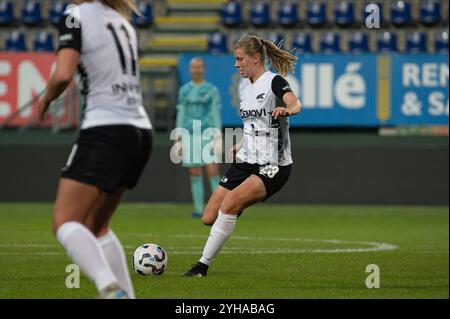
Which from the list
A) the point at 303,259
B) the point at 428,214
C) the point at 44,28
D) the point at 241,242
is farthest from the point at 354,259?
the point at 44,28

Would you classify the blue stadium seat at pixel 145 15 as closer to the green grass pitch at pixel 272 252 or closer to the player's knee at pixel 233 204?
the green grass pitch at pixel 272 252

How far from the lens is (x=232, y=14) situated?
24.3 m

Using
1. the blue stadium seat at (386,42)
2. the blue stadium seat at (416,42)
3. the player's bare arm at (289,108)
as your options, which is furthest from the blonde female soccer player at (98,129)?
the blue stadium seat at (416,42)

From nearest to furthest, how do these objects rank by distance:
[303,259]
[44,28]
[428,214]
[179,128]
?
[303,259], [179,128], [428,214], [44,28]

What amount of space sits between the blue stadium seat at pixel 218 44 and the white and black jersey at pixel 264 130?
1327cm

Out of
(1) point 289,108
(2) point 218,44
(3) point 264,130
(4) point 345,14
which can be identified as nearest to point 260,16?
(2) point 218,44

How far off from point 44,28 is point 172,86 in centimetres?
→ 575

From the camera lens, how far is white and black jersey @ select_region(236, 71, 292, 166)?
9500mm

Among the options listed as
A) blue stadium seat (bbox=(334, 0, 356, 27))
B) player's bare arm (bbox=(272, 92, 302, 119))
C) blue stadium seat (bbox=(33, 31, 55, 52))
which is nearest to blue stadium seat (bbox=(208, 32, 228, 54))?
blue stadium seat (bbox=(334, 0, 356, 27))

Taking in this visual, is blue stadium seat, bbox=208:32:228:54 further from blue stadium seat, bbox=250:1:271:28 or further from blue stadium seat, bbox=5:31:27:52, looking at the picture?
blue stadium seat, bbox=5:31:27:52

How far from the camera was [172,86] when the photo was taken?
19953mm

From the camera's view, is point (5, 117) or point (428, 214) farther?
point (5, 117)

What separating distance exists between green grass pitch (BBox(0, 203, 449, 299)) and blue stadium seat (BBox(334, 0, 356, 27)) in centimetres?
555
